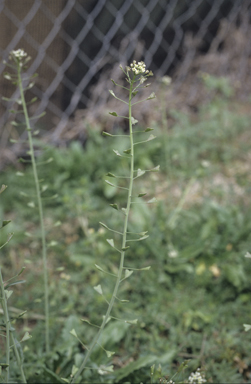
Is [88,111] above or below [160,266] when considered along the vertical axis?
below

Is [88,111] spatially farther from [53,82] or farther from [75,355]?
[75,355]

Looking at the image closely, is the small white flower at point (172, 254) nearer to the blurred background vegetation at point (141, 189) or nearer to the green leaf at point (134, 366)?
the blurred background vegetation at point (141, 189)

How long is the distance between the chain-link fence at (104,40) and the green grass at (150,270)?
72 cm

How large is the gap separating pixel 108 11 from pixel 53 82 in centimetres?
79

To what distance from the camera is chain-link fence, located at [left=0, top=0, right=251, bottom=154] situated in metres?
2.87

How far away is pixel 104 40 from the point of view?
3.20m

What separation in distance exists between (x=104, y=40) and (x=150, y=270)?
2184 millimetres

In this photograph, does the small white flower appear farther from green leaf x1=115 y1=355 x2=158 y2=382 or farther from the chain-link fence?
the chain-link fence

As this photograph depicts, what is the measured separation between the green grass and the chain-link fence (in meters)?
0.72

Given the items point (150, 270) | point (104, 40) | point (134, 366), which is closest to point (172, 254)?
point (150, 270)

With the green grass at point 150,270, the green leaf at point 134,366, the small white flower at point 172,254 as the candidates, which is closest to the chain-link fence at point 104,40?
the green grass at point 150,270

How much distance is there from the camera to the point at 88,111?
10.4ft

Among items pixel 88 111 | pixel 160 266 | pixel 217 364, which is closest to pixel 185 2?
pixel 88 111

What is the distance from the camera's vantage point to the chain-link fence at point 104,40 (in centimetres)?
287
